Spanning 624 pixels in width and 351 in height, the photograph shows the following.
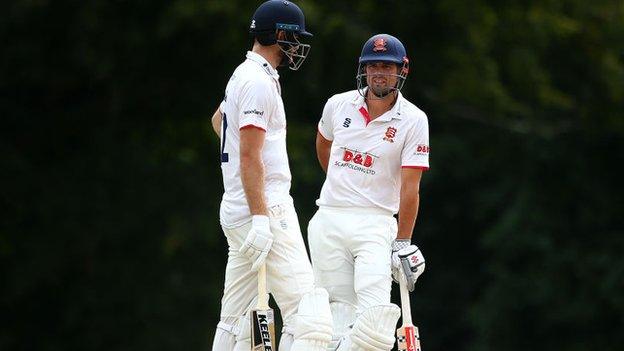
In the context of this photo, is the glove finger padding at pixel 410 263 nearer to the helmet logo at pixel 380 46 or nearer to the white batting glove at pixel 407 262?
the white batting glove at pixel 407 262

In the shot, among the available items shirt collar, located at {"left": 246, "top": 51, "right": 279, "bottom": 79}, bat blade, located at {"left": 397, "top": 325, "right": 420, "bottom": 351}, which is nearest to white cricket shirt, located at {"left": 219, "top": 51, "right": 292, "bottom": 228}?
shirt collar, located at {"left": 246, "top": 51, "right": 279, "bottom": 79}

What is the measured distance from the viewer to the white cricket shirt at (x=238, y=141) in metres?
7.64

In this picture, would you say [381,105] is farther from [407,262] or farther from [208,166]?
[208,166]

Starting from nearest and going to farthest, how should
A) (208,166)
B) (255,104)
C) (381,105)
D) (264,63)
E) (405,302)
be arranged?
1. (255,104)
2. (264,63)
3. (405,302)
4. (381,105)
5. (208,166)

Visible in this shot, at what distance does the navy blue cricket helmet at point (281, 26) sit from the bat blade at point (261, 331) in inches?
44.4

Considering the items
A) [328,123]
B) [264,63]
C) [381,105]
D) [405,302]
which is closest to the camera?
[264,63]

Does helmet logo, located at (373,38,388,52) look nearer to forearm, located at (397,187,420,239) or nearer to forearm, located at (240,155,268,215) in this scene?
forearm, located at (397,187,420,239)

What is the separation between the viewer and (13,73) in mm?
17672

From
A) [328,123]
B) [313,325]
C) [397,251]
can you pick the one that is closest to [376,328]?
[313,325]

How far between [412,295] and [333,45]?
14.8 feet

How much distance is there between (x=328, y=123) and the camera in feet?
27.7

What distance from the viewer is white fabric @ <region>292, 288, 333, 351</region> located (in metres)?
7.43

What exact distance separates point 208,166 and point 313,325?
10.9 meters

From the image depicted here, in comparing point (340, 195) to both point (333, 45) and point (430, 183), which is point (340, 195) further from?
point (430, 183)
